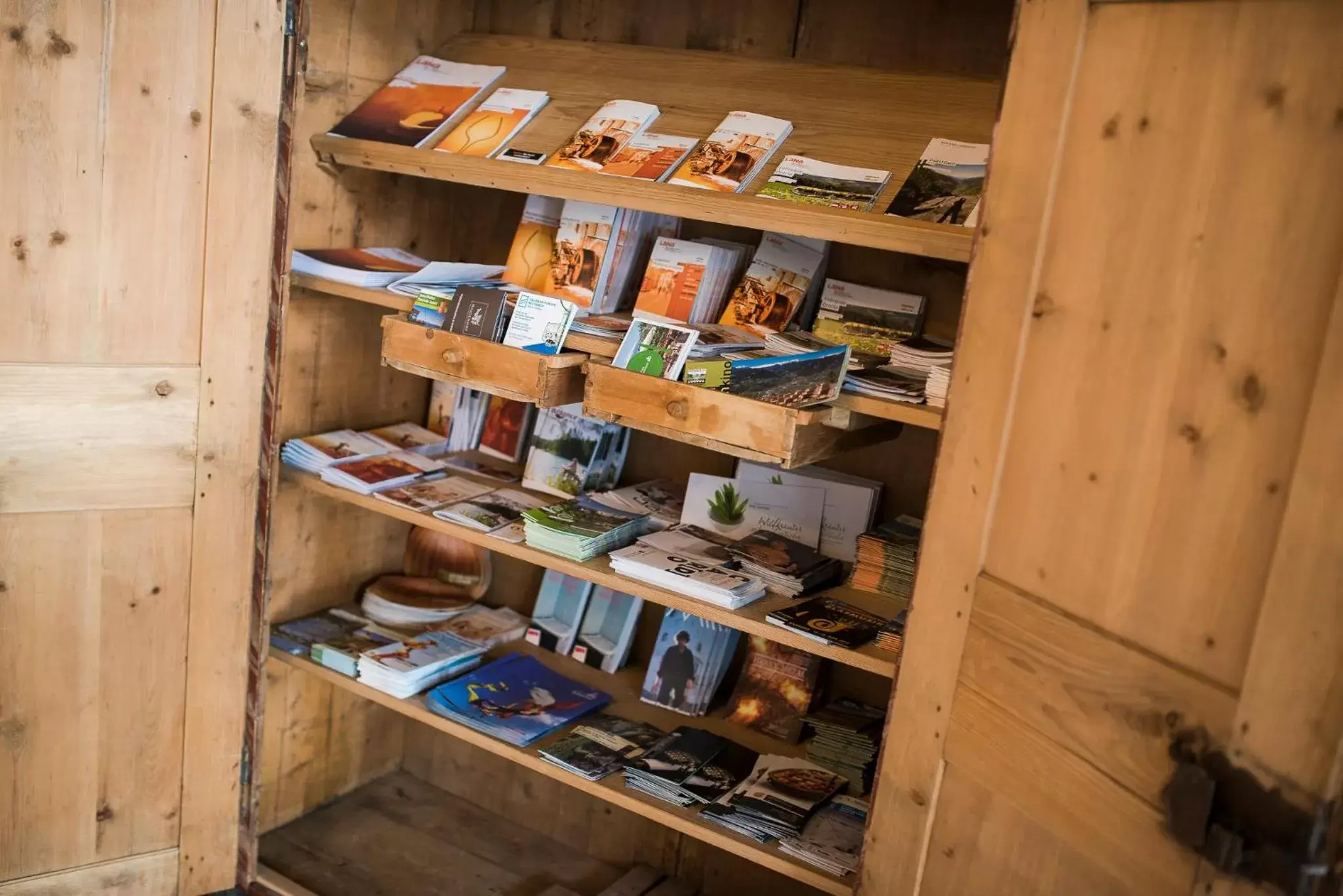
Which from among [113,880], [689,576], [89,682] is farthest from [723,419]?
[113,880]

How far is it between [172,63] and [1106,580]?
1.75m

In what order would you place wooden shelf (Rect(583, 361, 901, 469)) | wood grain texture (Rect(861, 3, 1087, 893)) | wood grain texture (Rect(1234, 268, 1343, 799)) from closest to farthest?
wood grain texture (Rect(1234, 268, 1343, 799)) < wood grain texture (Rect(861, 3, 1087, 893)) < wooden shelf (Rect(583, 361, 901, 469))

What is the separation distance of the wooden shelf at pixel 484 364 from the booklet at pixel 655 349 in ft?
0.36

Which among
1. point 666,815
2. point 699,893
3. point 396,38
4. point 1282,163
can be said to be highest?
point 396,38

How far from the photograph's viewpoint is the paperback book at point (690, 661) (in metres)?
2.42

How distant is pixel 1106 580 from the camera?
1.33 metres

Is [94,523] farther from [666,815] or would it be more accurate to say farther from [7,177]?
[666,815]

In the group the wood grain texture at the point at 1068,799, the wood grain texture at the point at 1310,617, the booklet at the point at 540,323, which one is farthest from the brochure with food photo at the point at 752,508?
the wood grain texture at the point at 1310,617

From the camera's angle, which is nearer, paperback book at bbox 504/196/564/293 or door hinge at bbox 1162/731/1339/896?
door hinge at bbox 1162/731/1339/896

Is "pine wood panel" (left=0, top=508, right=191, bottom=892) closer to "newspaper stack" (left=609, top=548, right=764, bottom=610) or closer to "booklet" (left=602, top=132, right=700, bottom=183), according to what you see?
"newspaper stack" (left=609, top=548, right=764, bottom=610)

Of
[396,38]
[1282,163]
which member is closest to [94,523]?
[396,38]

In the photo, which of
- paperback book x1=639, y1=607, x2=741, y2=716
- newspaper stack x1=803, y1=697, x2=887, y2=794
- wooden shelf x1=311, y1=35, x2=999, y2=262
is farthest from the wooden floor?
wooden shelf x1=311, y1=35, x2=999, y2=262

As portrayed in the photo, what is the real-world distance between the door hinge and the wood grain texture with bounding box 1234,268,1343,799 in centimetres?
3

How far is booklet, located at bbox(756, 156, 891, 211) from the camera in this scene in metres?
1.88
